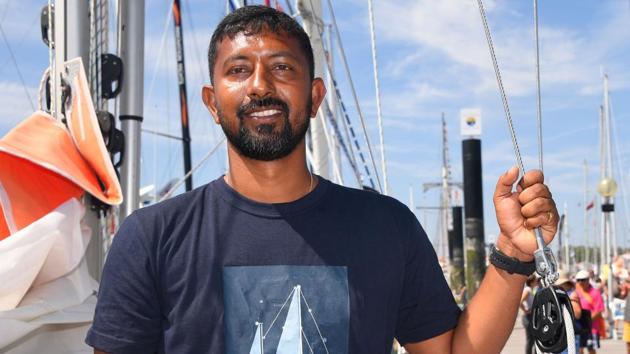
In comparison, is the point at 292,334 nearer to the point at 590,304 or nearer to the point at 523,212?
the point at 523,212

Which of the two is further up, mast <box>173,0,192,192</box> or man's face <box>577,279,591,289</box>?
mast <box>173,0,192,192</box>

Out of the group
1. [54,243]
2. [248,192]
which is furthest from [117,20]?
[248,192]

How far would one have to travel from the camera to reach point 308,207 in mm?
1753

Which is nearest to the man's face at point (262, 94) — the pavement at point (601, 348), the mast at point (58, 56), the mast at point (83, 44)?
the mast at point (58, 56)

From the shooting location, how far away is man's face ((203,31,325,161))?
168 cm

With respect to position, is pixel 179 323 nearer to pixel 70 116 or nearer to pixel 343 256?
pixel 343 256

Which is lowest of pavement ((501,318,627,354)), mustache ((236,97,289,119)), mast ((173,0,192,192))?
pavement ((501,318,627,354))

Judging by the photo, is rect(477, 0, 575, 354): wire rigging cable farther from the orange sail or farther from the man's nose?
the orange sail

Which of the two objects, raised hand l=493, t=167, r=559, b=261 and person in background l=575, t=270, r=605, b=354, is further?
person in background l=575, t=270, r=605, b=354

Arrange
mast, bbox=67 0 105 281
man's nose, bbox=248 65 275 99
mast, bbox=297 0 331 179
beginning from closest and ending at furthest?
man's nose, bbox=248 65 275 99, mast, bbox=67 0 105 281, mast, bbox=297 0 331 179

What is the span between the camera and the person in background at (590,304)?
9031 mm

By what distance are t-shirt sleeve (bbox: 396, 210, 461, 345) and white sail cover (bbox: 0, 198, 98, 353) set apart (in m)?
1.18

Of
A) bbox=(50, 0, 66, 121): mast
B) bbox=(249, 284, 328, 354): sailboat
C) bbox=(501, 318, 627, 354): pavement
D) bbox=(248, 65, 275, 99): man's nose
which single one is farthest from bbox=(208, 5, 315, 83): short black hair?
bbox=(501, 318, 627, 354): pavement

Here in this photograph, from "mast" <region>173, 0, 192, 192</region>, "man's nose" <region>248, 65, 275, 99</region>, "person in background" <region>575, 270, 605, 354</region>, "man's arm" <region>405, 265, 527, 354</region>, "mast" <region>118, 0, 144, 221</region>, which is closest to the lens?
"man's nose" <region>248, 65, 275, 99</region>
